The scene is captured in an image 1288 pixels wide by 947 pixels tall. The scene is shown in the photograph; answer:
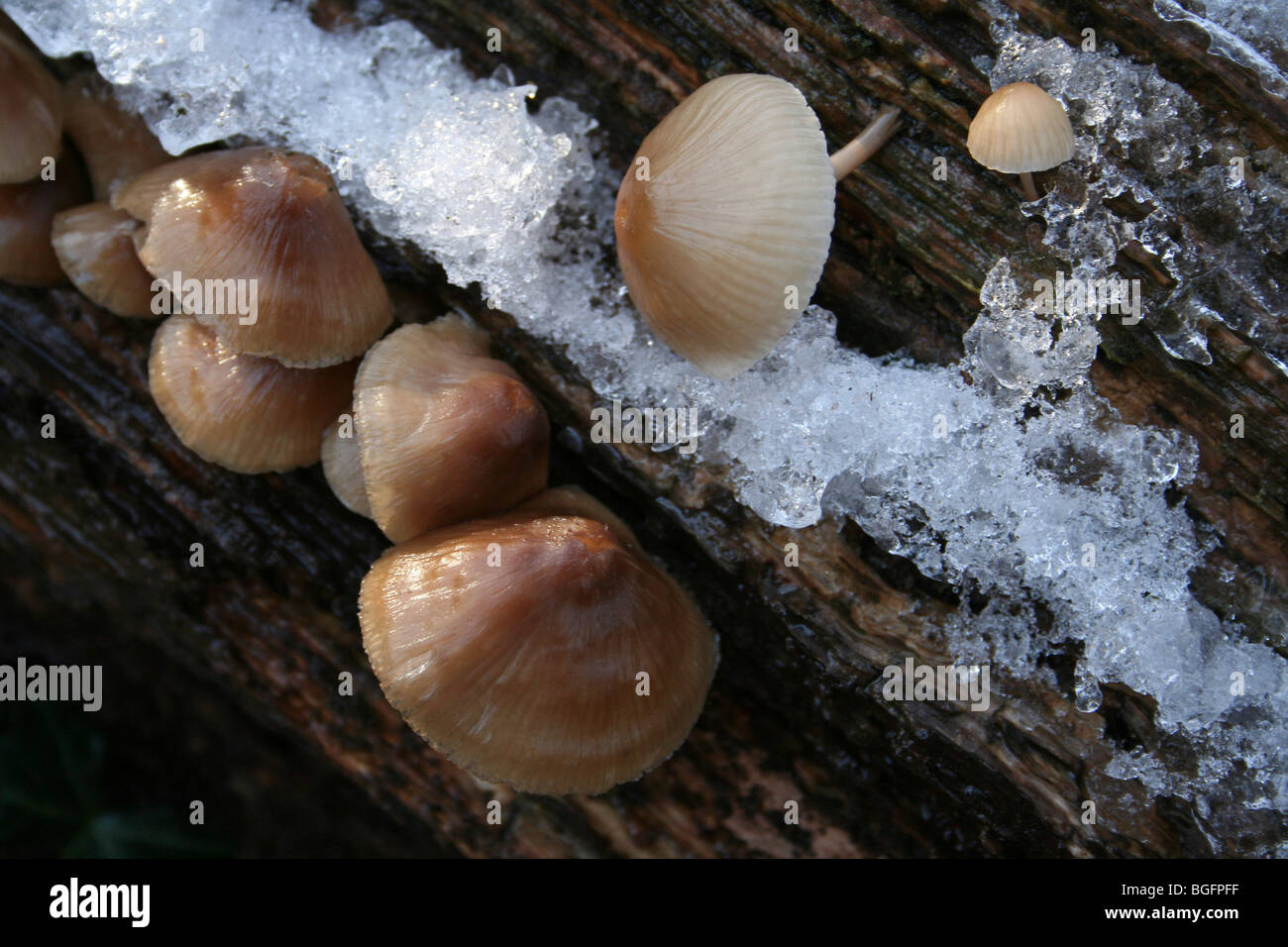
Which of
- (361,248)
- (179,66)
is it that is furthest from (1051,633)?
(179,66)

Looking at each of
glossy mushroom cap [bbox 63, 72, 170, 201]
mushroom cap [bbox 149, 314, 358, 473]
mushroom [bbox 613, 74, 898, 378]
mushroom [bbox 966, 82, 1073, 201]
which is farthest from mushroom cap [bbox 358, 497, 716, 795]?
glossy mushroom cap [bbox 63, 72, 170, 201]

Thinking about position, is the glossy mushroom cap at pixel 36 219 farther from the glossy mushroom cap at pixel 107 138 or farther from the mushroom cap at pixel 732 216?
the mushroom cap at pixel 732 216

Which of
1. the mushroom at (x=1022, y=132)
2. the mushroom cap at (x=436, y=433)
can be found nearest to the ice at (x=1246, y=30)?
the mushroom at (x=1022, y=132)

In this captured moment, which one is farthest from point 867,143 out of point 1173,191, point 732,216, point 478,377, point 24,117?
point 24,117

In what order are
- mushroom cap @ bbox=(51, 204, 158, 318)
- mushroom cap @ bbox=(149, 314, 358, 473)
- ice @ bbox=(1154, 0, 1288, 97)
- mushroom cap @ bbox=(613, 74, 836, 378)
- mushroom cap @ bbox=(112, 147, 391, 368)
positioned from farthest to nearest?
mushroom cap @ bbox=(51, 204, 158, 318)
mushroom cap @ bbox=(149, 314, 358, 473)
mushroom cap @ bbox=(112, 147, 391, 368)
ice @ bbox=(1154, 0, 1288, 97)
mushroom cap @ bbox=(613, 74, 836, 378)

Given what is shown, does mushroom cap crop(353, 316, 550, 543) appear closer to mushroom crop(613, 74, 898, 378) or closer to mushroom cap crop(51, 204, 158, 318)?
mushroom crop(613, 74, 898, 378)
